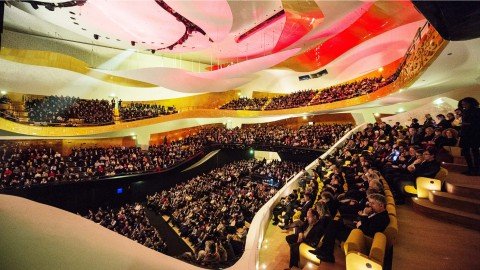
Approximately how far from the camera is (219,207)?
738 cm

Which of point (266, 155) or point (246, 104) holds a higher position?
point (246, 104)

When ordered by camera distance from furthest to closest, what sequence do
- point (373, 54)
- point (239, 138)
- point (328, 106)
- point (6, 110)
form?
point (239, 138) < point (373, 54) < point (328, 106) < point (6, 110)

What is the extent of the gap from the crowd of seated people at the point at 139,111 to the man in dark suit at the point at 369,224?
12.5 m

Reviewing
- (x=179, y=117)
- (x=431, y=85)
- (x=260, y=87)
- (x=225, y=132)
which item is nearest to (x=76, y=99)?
(x=179, y=117)

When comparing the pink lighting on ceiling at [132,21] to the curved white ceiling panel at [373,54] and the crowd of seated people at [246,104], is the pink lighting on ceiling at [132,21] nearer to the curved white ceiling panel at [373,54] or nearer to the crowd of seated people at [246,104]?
the crowd of seated people at [246,104]

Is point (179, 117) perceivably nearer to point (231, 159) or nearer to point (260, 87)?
point (231, 159)

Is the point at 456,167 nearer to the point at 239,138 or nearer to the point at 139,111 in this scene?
the point at 239,138

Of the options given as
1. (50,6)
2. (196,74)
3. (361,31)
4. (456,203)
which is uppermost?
(361,31)

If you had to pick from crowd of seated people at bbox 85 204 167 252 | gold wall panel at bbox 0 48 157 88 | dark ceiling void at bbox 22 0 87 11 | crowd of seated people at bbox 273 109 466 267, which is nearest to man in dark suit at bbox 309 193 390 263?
crowd of seated people at bbox 273 109 466 267

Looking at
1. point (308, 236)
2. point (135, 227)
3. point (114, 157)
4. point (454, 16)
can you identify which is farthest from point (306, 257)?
point (114, 157)

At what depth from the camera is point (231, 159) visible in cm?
1452

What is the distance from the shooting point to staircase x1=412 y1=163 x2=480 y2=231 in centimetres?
Answer: 266

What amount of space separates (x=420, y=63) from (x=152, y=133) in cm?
1310

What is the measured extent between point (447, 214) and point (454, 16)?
6.75 ft
